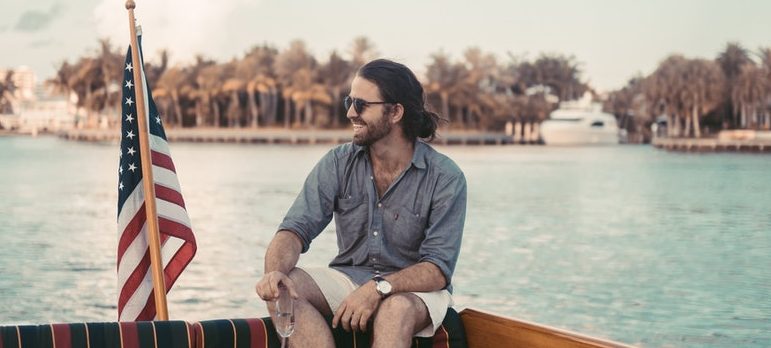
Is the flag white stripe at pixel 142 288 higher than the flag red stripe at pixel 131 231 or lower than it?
lower

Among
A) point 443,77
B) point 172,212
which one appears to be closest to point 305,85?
point 443,77

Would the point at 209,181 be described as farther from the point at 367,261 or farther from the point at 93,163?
the point at 367,261

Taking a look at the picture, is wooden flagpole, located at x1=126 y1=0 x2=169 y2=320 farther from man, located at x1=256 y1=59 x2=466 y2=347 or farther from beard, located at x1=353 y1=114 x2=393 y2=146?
beard, located at x1=353 y1=114 x2=393 y2=146

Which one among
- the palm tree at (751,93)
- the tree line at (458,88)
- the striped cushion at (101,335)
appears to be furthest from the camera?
the tree line at (458,88)

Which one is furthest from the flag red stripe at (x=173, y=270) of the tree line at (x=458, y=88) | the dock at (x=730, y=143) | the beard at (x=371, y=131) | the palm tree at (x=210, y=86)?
the palm tree at (x=210, y=86)

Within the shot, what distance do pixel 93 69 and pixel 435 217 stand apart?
10669cm

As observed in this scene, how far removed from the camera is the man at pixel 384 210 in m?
3.35

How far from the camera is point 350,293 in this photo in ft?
10.8

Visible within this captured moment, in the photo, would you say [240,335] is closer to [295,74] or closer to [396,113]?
[396,113]

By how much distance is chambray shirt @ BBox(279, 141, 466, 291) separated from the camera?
11.3 feet

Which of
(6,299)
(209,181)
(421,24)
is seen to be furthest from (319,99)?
(6,299)

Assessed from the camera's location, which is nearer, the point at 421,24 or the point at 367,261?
the point at 367,261

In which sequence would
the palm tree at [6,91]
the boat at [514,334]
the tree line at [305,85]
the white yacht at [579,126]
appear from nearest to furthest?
1. the boat at [514,334]
2. the white yacht at [579,126]
3. the tree line at [305,85]
4. the palm tree at [6,91]

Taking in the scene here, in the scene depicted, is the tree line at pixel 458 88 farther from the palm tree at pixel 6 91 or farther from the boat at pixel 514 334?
the boat at pixel 514 334
